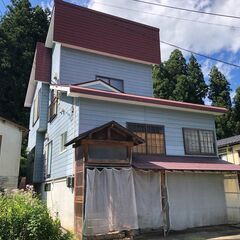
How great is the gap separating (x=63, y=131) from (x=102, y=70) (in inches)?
208

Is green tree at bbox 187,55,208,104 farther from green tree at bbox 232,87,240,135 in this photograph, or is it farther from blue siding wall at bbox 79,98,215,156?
blue siding wall at bbox 79,98,215,156

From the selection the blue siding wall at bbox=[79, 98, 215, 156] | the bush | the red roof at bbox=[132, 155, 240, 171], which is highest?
the blue siding wall at bbox=[79, 98, 215, 156]

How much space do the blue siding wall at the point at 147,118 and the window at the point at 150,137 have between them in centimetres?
23

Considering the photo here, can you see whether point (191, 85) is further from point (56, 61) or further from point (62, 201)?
point (62, 201)

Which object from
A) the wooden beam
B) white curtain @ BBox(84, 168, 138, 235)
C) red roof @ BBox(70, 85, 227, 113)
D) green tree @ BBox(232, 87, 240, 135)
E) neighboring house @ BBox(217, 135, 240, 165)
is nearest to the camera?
white curtain @ BBox(84, 168, 138, 235)

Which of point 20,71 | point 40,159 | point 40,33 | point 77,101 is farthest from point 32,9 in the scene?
point 77,101

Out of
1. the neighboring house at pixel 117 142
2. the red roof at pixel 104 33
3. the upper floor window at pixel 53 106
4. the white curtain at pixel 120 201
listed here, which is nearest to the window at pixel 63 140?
the neighboring house at pixel 117 142

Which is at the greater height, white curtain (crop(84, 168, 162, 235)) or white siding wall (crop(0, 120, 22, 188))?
white siding wall (crop(0, 120, 22, 188))

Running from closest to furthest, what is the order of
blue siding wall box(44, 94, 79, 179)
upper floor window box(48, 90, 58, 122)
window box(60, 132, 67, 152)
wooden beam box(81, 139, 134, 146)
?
wooden beam box(81, 139, 134, 146) → blue siding wall box(44, 94, 79, 179) → window box(60, 132, 67, 152) → upper floor window box(48, 90, 58, 122)

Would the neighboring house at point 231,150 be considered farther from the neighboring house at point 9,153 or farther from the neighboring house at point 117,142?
the neighboring house at point 9,153

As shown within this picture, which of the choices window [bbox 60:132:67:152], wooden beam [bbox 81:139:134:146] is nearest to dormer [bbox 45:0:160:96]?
window [bbox 60:132:67:152]

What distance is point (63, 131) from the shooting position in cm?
1435

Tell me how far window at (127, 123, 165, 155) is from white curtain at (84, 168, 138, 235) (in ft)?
7.79

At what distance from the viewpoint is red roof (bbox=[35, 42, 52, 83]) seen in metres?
19.1
